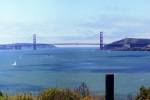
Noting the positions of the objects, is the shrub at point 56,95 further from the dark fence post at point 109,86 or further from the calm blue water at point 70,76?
the calm blue water at point 70,76

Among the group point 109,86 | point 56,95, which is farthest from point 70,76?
point 109,86

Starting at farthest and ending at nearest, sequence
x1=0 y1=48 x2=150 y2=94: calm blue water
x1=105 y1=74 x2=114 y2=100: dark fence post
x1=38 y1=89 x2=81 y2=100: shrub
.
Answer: x1=0 y1=48 x2=150 y2=94: calm blue water, x1=38 y1=89 x2=81 y2=100: shrub, x1=105 y1=74 x2=114 y2=100: dark fence post

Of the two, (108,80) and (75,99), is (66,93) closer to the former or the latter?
(75,99)

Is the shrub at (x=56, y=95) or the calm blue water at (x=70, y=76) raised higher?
the shrub at (x=56, y=95)

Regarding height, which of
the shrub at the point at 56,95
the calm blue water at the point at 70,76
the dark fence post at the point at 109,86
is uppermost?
the dark fence post at the point at 109,86

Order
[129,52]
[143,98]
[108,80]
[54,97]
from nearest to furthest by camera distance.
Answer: [108,80] < [54,97] < [143,98] < [129,52]

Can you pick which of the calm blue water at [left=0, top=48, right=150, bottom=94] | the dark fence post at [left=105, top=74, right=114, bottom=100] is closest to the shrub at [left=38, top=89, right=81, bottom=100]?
the dark fence post at [left=105, top=74, right=114, bottom=100]

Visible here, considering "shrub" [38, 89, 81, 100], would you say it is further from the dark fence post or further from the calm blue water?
the calm blue water

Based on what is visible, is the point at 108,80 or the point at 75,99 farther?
the point at 75,99

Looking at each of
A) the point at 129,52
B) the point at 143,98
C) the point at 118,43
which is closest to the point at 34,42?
the point at 118,43

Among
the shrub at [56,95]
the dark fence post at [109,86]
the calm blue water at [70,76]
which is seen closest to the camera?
the dark fence post at [109,86]

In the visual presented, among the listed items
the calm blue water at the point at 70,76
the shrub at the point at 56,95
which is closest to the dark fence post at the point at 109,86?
the shrub at the point at 56,95
